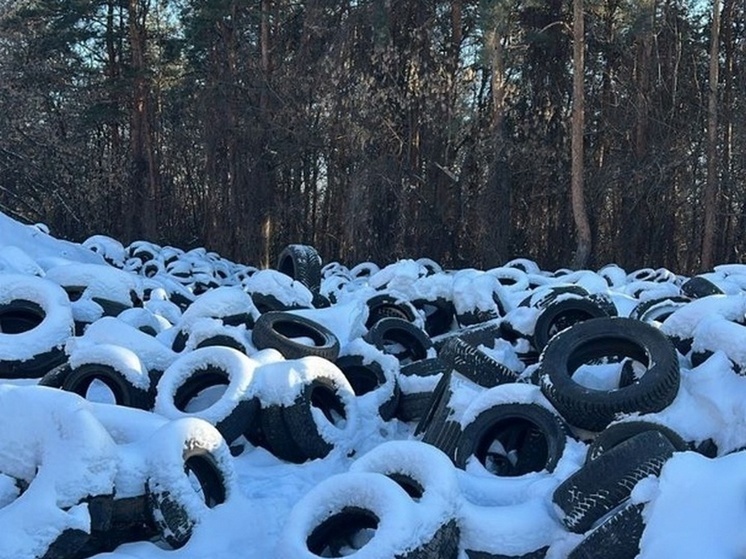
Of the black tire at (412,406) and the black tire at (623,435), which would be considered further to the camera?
the black tire at (412,406)

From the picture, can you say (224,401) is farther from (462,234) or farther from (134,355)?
(462,234)

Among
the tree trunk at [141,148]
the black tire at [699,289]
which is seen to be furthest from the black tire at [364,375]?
the tree trunk at [141,148]

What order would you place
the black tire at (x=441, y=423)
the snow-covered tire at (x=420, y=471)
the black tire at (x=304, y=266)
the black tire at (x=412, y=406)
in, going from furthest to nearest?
the black tire at (x=304, y=266)
the black tire at (x=412, y=406)
the black tire at (x=441, y=423)
the snow-covered tire at (x=420, y=471)

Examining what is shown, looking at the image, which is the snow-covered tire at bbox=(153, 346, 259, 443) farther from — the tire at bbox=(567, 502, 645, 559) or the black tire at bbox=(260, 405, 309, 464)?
the tire at bbox=(567, 502, 645, 559)

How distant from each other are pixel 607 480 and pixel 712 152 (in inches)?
576

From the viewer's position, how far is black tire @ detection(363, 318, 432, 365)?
696 cm

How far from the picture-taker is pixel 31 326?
6.91 metres

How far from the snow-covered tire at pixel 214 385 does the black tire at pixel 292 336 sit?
2.29 feet

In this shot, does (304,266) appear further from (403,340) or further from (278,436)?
(278,436)

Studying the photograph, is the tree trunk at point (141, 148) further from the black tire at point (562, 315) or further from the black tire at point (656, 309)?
the black tire at point (562, 315)

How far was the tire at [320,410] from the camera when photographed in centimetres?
510

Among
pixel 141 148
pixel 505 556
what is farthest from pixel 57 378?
pixel 141 148

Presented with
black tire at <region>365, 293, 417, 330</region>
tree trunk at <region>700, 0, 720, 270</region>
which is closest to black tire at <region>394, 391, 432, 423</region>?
black tire at <region>365, 293, 417, 330</region>

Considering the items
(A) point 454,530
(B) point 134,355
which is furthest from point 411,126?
(A) point 454,530
